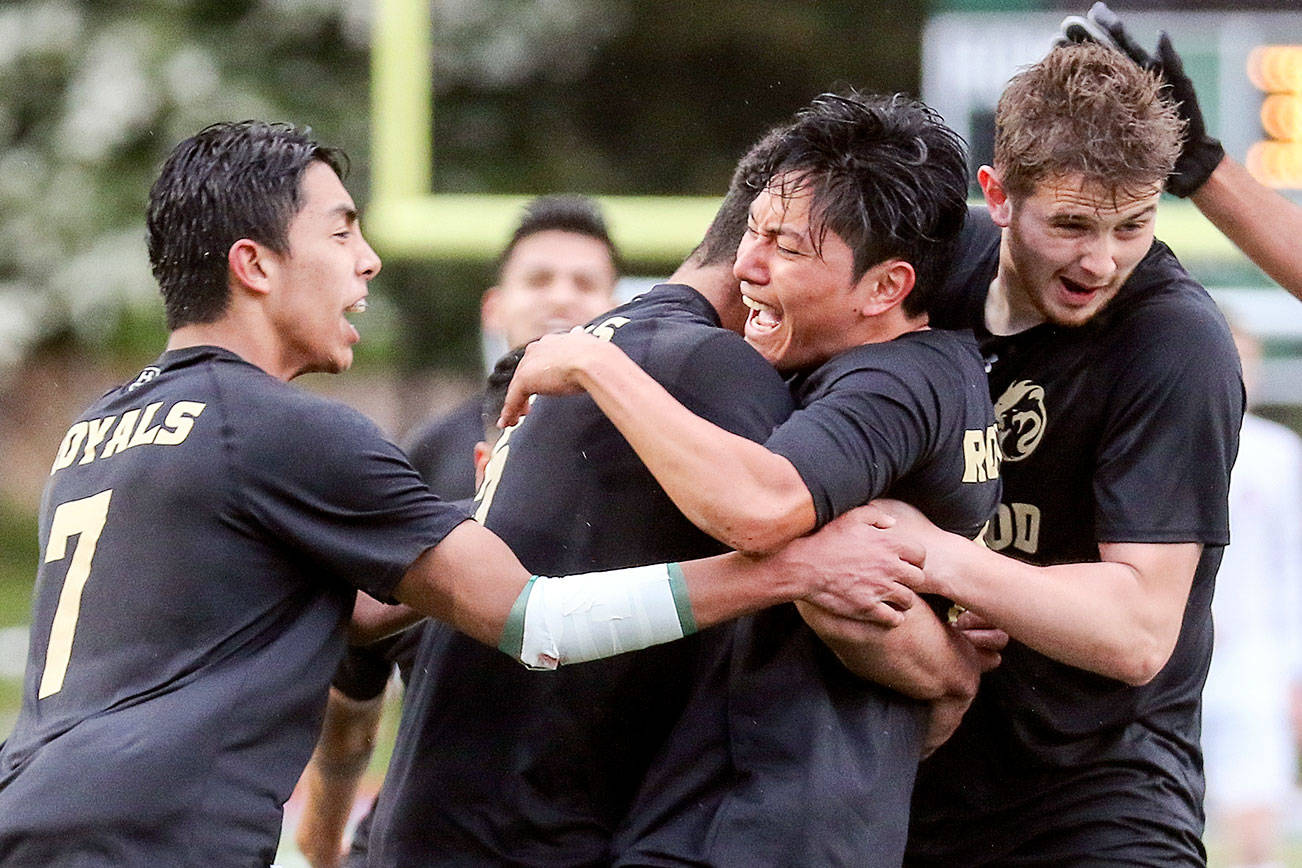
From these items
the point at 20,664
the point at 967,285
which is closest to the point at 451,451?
the point at 967,285

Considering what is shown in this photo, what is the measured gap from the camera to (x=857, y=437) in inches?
123

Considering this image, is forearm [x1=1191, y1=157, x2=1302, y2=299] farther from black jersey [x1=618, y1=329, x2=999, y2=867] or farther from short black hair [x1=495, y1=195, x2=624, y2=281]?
short black hair [x1=495, y1=195, x2=624, y2=281]

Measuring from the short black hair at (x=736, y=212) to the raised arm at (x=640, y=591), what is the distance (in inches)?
24.6

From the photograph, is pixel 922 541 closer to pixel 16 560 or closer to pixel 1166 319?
pixel 1166 319

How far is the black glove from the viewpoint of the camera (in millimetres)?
3891

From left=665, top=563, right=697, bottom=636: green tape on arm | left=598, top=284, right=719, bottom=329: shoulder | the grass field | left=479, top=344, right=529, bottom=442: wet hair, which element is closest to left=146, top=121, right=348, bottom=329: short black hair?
left=598, top=284, right=719, bottom=329: shoulder

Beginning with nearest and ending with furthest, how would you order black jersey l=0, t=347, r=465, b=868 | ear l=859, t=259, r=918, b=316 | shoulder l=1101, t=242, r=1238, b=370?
black jersey l=0, t=347, r=465, b=868 < ear l=859, t=259, r=918, b=316 < shoulder l=1101, t=242, r=1238, b=370

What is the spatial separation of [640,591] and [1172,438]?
1159 mm

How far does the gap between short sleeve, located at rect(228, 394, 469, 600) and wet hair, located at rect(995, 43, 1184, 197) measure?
136cm

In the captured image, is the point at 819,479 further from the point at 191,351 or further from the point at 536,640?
the point at 191,351

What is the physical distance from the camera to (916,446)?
3201 millimetres

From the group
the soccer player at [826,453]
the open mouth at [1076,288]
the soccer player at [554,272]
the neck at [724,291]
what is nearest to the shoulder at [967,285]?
the open mouth at [1076,288]

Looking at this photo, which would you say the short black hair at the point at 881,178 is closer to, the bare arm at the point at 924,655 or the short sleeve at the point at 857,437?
the short sleeve at the point at 857,437

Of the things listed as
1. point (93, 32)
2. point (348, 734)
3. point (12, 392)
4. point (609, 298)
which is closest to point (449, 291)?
point (93, 32)
